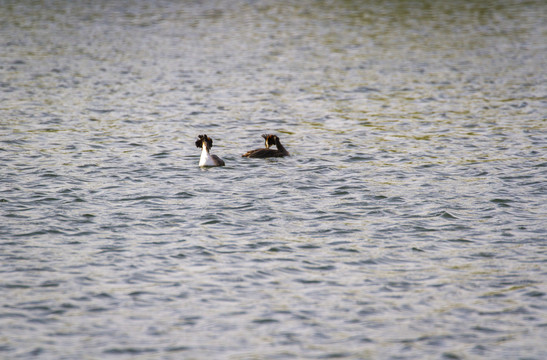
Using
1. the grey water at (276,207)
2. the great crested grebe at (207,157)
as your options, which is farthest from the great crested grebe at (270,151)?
the great crested grebe at (207,157)

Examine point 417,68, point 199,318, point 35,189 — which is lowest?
point 199,318

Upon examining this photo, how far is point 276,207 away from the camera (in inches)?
617

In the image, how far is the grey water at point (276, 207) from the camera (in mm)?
10508

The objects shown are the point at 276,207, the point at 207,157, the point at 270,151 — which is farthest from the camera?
the point at 270,151

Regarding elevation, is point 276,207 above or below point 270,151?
below

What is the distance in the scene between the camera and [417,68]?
107 ft

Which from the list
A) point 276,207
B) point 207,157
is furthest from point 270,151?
point 276,207

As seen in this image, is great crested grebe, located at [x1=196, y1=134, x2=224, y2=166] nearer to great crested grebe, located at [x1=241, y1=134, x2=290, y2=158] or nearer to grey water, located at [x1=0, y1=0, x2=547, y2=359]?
grey water, located at [x1=0, y1=0, x2=547, y2=359]

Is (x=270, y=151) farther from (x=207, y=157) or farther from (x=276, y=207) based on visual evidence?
(x=276, y=207)

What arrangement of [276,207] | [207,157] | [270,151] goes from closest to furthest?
[276,207] < [207,157] < [270,151]

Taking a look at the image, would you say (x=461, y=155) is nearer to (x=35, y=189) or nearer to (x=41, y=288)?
(x=35, y=189)

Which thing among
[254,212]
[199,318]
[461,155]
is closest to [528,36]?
[461,155]

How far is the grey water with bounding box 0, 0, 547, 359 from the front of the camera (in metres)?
10.5

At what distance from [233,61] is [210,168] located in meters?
17.4
